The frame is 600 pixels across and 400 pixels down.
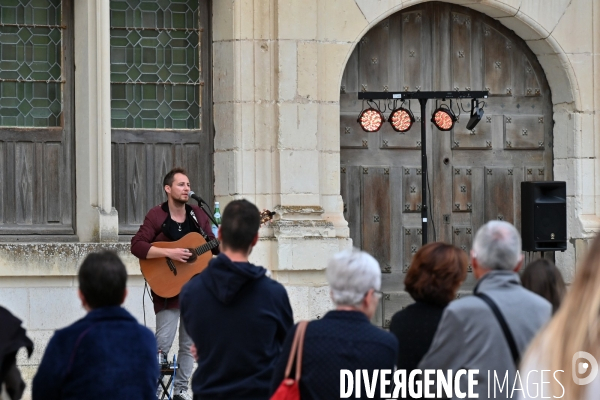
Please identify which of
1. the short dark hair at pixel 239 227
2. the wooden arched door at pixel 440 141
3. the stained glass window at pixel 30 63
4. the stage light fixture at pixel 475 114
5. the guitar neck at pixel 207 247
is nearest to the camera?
the short dark hair at pixel 239 227

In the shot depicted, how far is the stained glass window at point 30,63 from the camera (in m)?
9.20

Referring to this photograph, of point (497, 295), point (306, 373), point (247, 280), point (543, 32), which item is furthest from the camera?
point (543, 32)

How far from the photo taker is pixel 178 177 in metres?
7.74

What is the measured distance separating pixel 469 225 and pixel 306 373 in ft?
22.3

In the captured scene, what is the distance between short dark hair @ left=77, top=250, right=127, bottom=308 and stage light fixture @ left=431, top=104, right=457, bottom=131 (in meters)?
5.79

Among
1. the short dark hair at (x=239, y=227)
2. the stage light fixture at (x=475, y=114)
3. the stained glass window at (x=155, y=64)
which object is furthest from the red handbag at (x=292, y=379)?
the stage light fixture at (x=475, y=114)

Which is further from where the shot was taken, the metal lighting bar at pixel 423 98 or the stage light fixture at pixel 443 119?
the stage light fixture at pixel 443 119

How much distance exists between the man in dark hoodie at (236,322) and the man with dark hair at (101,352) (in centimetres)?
26

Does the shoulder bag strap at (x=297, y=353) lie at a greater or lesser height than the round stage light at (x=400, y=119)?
lesser

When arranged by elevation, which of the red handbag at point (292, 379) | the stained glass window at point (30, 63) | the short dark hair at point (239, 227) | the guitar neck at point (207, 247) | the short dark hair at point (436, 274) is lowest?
the red handbag at point (292, 379)

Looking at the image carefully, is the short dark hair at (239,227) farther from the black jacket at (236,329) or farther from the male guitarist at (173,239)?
the male guitarist at (173,239)

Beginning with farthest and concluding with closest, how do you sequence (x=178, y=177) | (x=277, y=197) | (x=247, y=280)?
(x=277, y=197), (x=178, y=177), (x=247, y=280)

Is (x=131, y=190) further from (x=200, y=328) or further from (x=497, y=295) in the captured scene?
(x=497, y=295)

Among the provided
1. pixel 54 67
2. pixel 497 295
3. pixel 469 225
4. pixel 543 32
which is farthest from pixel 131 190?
pixel 497 295
